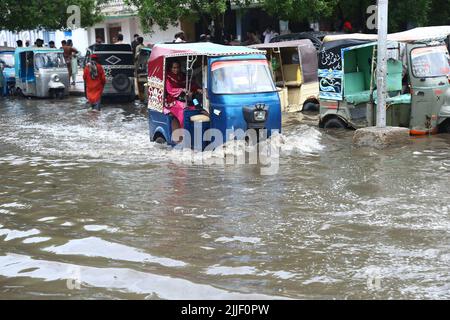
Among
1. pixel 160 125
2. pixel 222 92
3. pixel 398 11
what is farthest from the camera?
pixel 398 11

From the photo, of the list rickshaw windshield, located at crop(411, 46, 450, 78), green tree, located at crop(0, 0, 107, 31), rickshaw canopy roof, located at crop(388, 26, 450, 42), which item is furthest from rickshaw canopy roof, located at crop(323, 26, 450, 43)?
green tree, located at crop(0, 0, 107, 31)

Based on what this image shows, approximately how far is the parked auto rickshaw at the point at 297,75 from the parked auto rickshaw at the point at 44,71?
28.1 feet

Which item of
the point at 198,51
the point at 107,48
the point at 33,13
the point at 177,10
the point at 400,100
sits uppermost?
the point at 33,13

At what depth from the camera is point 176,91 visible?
1129cm

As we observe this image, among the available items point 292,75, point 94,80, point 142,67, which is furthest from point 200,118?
point 142,67

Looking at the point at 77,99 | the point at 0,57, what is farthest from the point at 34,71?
the point at 0,57

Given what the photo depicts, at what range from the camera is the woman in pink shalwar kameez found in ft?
36.0

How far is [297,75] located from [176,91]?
239 inches

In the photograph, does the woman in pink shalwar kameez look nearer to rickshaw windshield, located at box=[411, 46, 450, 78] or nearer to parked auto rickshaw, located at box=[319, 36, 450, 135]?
parked auto rickshaw, located at box=[319, 36, 450, 135]

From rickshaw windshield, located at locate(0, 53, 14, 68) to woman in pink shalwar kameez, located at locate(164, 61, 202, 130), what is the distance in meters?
15.8

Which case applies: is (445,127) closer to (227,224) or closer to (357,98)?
(357,98)

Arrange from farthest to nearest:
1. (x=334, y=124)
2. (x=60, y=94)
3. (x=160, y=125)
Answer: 1. (x=60, y=94)
2. (x=334, y=124)
3. (x=160, y=125)

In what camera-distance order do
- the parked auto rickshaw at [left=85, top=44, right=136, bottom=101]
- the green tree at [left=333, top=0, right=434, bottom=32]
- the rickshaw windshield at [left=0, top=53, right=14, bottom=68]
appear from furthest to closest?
the rickshaw windshield at [left=0, top=53, right=14, bottom=68] < the parked auto rickshaw at [left=85, top=44, right=136, bottom=101] < the green tree at [left=333, top=0, right=434, bottom=32]

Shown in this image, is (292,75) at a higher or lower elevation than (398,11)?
lower
